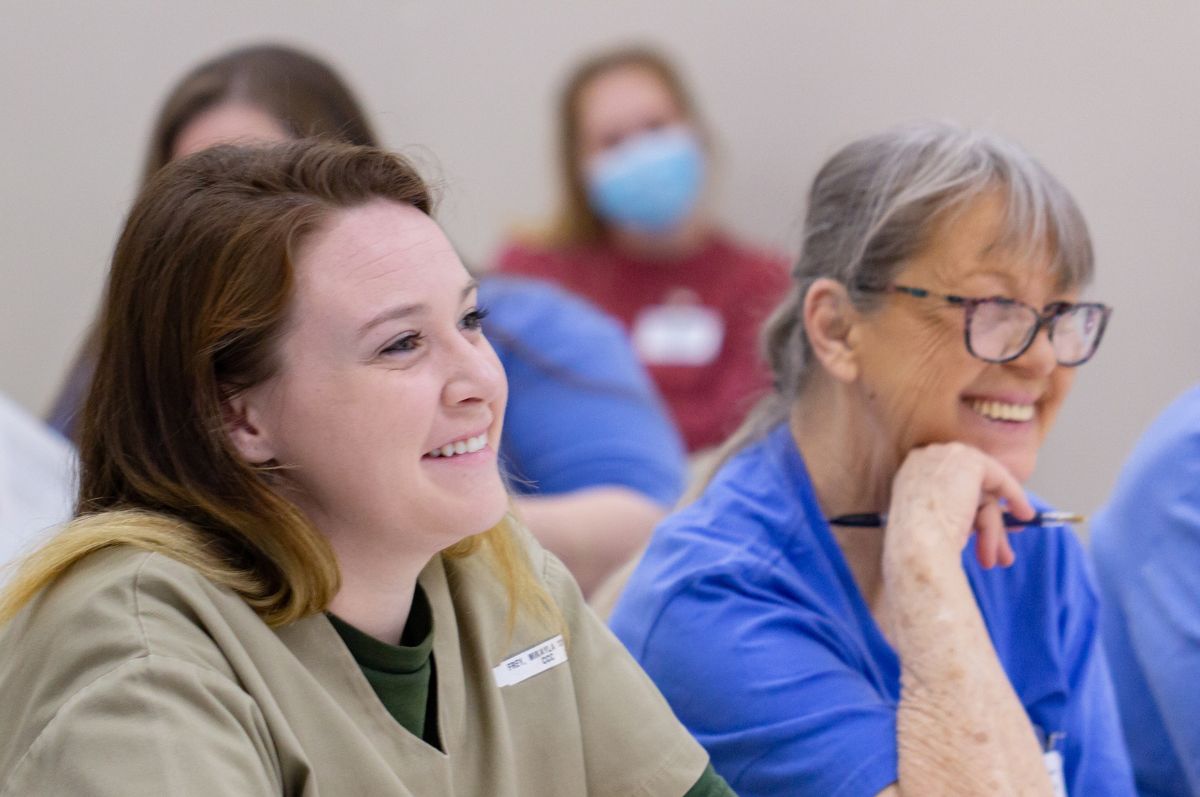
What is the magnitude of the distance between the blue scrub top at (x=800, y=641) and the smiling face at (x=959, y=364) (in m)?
0.14

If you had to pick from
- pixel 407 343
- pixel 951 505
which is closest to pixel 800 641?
pixel 951 505

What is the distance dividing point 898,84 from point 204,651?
3.33m

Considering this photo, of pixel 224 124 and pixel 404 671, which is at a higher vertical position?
pixel 224 124

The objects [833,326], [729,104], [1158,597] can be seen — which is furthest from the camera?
[729,104]

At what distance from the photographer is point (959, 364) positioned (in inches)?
67.1

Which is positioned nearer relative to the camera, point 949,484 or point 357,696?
point 357,696

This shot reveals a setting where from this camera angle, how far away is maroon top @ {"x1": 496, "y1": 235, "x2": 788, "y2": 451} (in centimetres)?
383

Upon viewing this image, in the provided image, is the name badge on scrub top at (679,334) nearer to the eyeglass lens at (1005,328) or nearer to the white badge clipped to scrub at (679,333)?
the white badge clipped to scrub at (679,333)

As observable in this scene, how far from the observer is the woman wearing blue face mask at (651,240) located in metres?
3.91

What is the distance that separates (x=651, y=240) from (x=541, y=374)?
1784 mm

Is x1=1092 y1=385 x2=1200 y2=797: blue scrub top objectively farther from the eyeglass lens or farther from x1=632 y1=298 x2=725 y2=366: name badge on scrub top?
x1=632 y1=298 x2=725 y2=366: name badge on scrub top

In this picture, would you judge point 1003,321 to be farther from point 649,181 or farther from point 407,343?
point 649,181

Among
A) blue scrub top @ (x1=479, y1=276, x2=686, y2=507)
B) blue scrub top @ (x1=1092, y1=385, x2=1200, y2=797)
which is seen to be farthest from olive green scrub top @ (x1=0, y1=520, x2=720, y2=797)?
blue scrub top @ (x1=479, y1=276, x2=686, y2=507)

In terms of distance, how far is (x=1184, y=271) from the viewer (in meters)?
3.50
